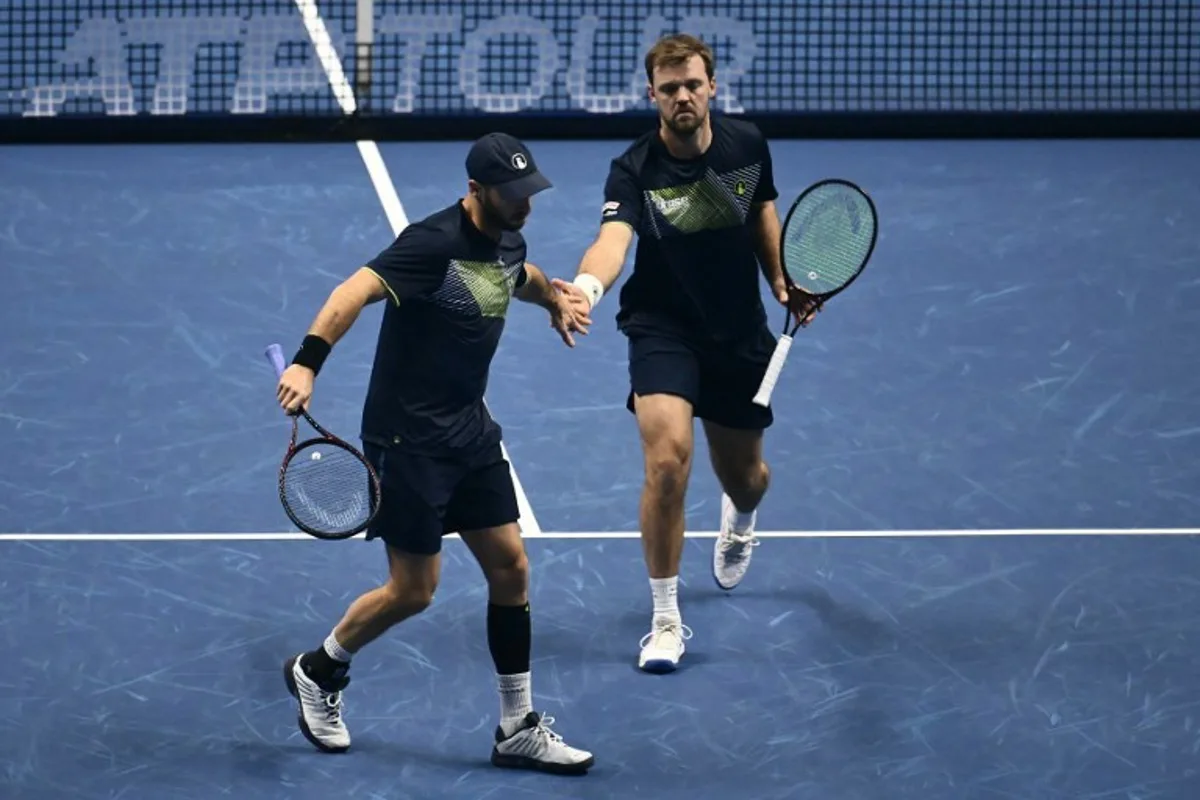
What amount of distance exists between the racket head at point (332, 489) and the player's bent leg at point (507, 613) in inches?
16.4

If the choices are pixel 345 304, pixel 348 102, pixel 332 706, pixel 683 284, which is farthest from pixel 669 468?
pixel 348 102

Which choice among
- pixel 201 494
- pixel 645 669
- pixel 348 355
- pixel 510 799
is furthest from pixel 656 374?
pixel 348 355

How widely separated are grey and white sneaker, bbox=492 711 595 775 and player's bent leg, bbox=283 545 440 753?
0.47 meters

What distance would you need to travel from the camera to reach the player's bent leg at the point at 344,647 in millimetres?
6480

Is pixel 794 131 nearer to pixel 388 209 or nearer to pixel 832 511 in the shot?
pixel 388 209

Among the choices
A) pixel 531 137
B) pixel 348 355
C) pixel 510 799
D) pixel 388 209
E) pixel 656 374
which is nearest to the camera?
pixel 510 799

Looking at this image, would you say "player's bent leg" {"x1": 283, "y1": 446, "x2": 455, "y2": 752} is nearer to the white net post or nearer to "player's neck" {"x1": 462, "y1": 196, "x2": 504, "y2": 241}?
"player's neck" {"x1": 462, "y1": 196, "x2": 504, "y2": 241}

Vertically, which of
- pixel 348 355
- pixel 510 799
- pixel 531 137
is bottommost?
pixel 510 799

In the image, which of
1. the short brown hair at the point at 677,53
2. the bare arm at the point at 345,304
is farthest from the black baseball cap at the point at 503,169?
the short brown hair at the point at 677,53

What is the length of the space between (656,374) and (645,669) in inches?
38.3

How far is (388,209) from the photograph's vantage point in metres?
11.6

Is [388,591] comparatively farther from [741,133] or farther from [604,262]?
[741,133]

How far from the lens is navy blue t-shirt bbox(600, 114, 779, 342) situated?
7.39 m

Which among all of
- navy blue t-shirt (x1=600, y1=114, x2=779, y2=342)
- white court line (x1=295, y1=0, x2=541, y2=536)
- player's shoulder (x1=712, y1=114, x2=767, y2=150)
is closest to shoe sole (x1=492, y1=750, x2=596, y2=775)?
navy blue t-shirt (x1=600, y1=114, x2=779, y2=342)
